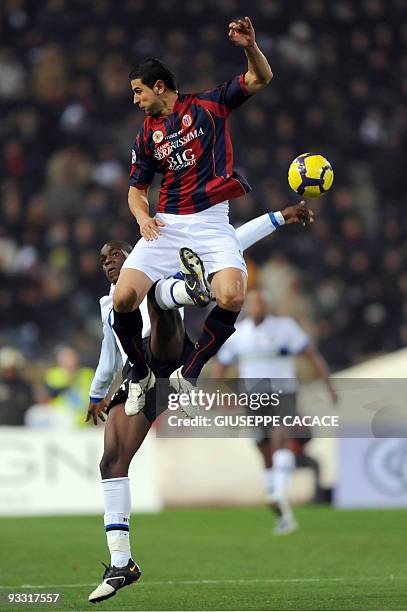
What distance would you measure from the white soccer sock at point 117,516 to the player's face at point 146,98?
202 cm

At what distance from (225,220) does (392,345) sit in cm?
983

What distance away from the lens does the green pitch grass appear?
7.20 metres

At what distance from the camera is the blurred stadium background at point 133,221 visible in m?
14.4

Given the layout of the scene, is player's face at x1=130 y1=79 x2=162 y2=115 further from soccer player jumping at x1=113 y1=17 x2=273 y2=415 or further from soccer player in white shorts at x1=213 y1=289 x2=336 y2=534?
soccer player in white shorts at x1=213 y1=289 x2=336 y2=534

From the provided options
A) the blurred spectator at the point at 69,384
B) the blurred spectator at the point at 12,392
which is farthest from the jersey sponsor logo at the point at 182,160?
the blurred spectator at the point at 12,392

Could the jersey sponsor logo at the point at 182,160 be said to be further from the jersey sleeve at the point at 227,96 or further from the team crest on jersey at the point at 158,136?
the jersey sleeve at the point at 227,96

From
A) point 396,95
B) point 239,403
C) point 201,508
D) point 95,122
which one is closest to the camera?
point 239,403

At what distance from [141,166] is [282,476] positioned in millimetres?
5291

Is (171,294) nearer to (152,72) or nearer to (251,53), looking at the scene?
(152,72)

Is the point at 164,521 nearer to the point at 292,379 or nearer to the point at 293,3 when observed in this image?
the point at 292,379

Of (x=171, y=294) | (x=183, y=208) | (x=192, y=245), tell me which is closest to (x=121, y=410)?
(x=171, y=294)

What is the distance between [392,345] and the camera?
16.5 meters

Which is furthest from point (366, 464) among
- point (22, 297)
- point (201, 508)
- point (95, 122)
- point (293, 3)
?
point (293, 3)

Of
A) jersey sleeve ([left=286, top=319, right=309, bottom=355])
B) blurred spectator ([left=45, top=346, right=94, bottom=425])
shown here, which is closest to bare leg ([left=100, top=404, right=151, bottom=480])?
jersey sleeve ([left=286, top=319, right=309, bottom=355])
